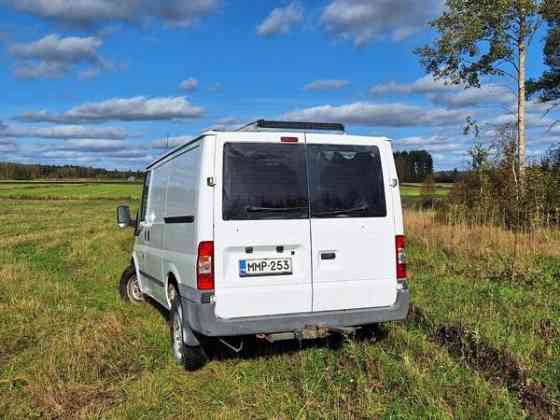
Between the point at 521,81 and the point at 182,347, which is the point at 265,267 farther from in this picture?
the point at 521,81

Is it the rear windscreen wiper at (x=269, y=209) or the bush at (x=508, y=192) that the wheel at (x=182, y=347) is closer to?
the rear windscreen wiper at (x=269, y=209)

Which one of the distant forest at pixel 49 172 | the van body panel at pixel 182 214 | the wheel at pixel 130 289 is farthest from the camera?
the distant forest at pixel 49 172

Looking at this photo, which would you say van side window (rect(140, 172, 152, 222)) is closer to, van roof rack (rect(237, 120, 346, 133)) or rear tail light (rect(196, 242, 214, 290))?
van roof rack (rect(237, 120, 346, 133))

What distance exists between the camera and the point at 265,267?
4719mm

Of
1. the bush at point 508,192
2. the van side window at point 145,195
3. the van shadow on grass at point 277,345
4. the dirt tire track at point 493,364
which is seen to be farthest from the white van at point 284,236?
the bush at point 508,192

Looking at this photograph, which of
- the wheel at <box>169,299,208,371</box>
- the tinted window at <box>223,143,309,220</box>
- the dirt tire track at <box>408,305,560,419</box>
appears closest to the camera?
the dirt tire track at <box>408,305,560,419</box>

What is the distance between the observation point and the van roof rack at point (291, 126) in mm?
4984

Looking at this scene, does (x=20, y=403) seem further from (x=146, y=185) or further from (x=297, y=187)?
(x=146, y=185)

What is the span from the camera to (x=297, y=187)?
16.0ft

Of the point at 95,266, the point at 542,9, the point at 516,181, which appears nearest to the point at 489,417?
the point at 95,266

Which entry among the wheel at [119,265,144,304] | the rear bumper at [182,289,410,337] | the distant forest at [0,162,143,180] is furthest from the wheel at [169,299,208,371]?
the distant forest at [0,162,143,180]

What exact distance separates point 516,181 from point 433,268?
540cm

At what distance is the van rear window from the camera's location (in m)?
4.70

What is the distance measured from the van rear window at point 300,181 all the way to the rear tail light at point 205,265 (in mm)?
308
